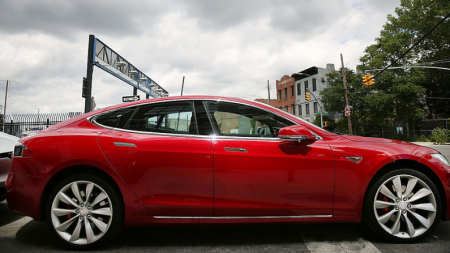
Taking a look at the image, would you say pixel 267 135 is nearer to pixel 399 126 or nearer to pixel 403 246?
pixel 403 246

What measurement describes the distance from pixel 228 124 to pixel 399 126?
97.2 ft

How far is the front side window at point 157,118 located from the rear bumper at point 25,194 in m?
0.78

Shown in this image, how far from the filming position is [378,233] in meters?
2.48

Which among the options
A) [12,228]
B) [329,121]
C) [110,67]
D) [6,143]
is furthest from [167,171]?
[329,121]

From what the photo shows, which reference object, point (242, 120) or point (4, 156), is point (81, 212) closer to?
point (242, 120)

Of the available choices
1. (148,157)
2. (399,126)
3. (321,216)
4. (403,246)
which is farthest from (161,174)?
(399,126)

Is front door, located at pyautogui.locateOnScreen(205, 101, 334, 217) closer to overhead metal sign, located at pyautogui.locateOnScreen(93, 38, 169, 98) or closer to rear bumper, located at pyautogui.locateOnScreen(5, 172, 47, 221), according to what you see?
rear bumper, located at pyautogui.locateOnScreen(5, 172, 47, 221)

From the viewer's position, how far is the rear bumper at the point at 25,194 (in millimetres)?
2449

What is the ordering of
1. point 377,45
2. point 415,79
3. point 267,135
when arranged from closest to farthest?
point 267,135, point 415,79, point 377,45

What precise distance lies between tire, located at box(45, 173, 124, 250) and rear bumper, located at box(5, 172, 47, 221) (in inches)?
4.9

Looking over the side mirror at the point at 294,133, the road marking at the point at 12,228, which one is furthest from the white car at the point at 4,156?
the side mirror at the point at 294,133

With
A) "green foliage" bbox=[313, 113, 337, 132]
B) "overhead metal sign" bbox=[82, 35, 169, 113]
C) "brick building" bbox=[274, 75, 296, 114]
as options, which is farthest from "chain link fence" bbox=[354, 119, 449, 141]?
"overhead metal sign" bbox=[82, 35, 169, 113]

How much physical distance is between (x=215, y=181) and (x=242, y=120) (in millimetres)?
663

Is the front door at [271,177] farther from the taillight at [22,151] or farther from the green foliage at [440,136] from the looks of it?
the green foliage at [440,136]
